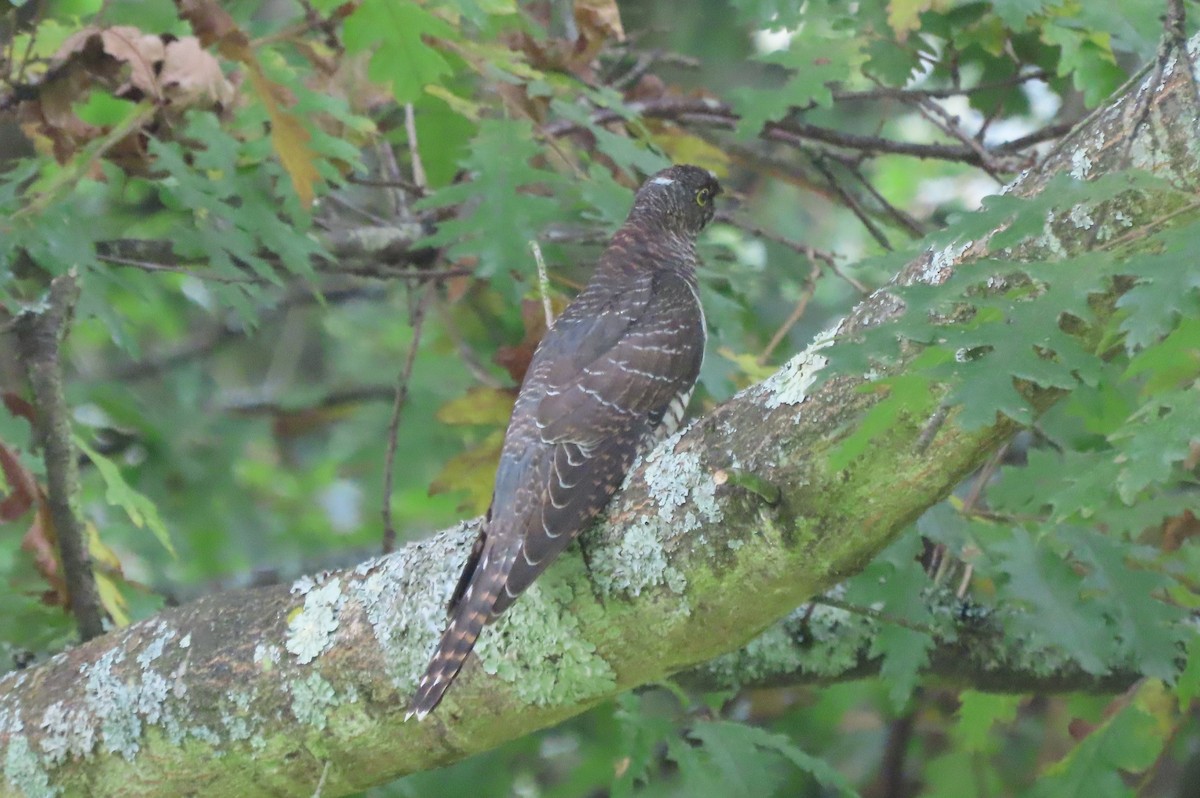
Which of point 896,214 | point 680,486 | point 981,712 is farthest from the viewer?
point 896,214

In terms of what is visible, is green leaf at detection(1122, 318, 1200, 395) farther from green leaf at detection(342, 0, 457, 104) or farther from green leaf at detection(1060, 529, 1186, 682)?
green leaf at detection(342, 0, 457, 104)

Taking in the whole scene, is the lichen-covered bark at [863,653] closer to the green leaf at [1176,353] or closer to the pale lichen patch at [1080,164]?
the green leaf at [1176,353]

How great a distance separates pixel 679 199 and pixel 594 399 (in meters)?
1.37

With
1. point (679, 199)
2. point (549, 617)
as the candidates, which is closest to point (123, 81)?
point (549, 617)

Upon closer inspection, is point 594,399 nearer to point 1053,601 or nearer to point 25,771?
point 1053,601

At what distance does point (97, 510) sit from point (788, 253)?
12.0 ft

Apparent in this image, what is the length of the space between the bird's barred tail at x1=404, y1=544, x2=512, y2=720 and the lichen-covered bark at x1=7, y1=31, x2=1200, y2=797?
9 cm

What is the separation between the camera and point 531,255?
402 centimetres

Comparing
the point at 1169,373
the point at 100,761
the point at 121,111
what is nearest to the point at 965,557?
the point at 1169,373

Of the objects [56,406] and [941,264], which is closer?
[941,264]

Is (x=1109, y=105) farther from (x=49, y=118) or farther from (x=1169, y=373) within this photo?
(x=49, y=118)

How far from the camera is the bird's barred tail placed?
8.99ft

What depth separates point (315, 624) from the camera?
9.82 ft

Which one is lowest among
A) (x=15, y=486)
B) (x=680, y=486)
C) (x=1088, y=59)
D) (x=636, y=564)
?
(x=15, y=486)
